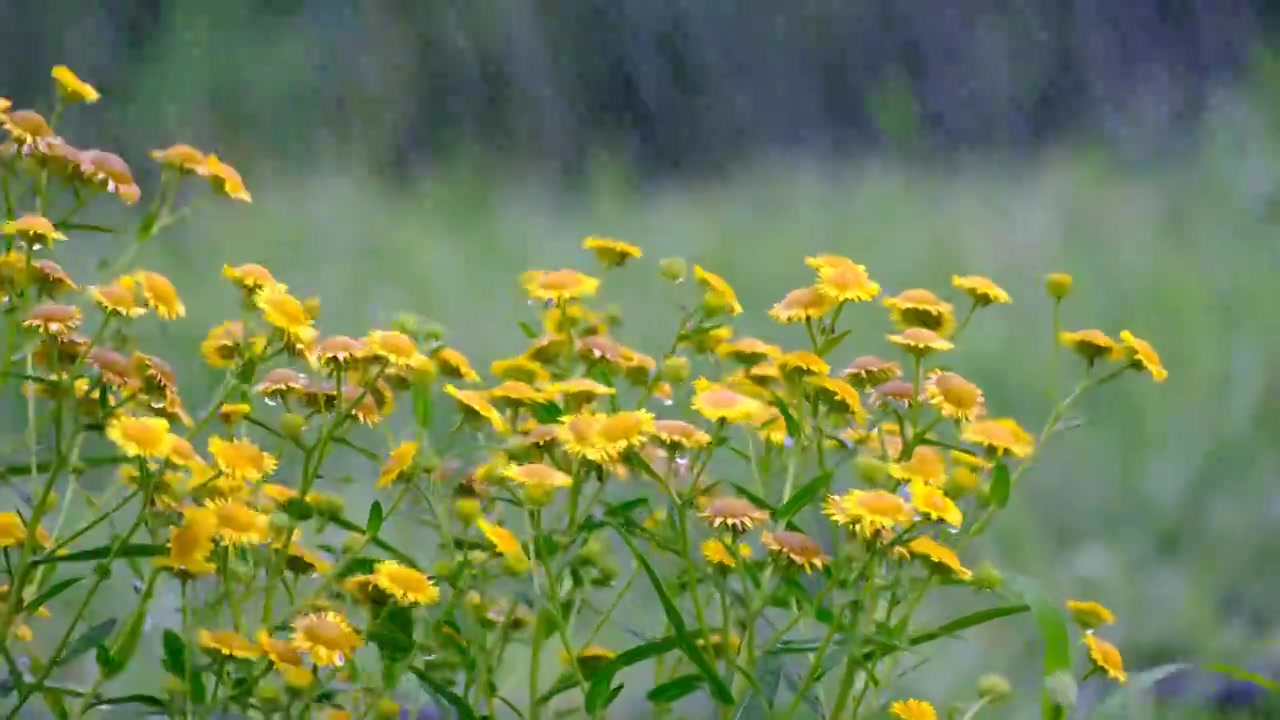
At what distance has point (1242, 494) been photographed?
4.58 feet

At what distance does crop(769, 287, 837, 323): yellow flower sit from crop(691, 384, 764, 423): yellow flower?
0.06 meters

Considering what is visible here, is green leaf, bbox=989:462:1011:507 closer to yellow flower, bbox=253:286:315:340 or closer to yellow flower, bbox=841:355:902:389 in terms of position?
yellow flower, bbox=841:355:902:389

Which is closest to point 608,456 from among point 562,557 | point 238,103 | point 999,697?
point 562,557

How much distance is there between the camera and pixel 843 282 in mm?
649

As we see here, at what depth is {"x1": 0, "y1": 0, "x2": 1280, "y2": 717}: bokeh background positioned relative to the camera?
1322mm

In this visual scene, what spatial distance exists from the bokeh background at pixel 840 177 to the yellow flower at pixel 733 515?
0.68 meters

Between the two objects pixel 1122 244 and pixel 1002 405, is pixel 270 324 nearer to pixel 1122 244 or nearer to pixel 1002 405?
pixel 1002 405

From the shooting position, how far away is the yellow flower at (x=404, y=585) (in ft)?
1.91

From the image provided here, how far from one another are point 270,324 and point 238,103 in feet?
2.62

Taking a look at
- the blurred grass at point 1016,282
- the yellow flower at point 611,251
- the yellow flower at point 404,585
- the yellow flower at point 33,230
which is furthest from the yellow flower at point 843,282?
the blurred grass at point 1016,282

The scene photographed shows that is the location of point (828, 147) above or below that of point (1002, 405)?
above

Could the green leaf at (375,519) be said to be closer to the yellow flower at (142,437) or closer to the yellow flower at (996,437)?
the yellow flower at (142,437)

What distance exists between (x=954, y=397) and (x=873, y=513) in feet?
0.34

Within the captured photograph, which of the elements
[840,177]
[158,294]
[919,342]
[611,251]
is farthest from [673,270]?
[840,177]
